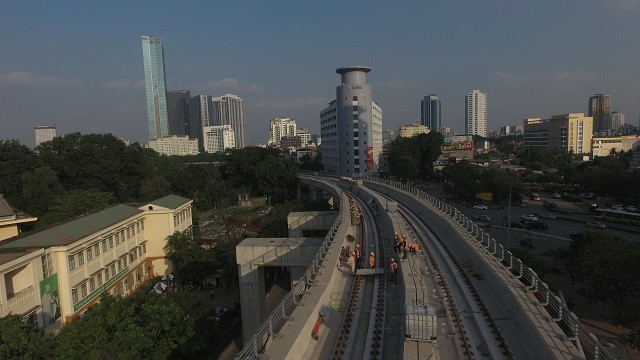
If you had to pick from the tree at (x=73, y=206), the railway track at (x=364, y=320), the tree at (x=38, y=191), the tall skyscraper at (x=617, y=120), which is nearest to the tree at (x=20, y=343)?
the railway track at (x=364, y=320)

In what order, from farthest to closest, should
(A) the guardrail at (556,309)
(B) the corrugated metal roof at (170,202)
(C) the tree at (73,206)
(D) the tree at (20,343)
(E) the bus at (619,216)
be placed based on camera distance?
1. (E) the bus at (619,216)
2. (C) the tree at (73,206)
3. (B) the corrugated metal roof at (170,202)
4. (D) the tree at (20,343)
5. (A) the guardrail at (556,309)

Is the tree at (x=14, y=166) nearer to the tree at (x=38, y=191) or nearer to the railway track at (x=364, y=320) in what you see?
the tree at (x=38, y=191)

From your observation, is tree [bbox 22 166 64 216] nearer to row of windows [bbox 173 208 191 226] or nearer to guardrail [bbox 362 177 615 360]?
row of windows [bbox 173 208 191 226]

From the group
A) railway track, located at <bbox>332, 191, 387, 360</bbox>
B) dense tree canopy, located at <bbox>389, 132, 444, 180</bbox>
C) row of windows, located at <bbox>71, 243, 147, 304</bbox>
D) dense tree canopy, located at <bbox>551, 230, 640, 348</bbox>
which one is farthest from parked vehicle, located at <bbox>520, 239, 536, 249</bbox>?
dense tree canopy, located at <bbox>389, 132, 444, 180</bbox>

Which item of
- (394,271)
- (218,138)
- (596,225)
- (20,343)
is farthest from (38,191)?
(218,138)

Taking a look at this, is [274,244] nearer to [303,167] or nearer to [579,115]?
[303,167]
